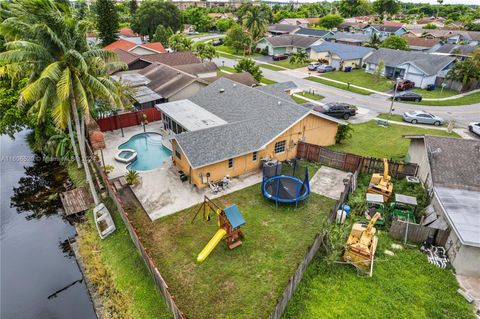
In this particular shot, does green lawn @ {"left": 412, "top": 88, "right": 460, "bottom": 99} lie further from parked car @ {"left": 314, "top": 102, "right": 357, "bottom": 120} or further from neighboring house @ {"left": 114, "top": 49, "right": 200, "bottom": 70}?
neighboring house @ {"left": 114, "top": 49, "right": 200, "bottom": 70}

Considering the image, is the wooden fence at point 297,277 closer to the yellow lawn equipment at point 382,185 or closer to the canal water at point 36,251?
the yellow lawn equipment at point 382,185

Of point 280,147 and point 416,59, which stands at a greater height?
point 416,59

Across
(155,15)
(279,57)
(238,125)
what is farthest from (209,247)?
(155,15)

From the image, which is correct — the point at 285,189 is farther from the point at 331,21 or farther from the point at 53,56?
the point at 331,21

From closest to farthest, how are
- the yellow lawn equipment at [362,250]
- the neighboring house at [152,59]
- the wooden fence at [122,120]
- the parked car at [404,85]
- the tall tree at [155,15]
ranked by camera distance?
the yellow lawn equipment at [362,250]
the wooden fence at [122,120]
the neighboring house at [152,59]
the parked car at [404,85]
the tall tree at [155,15]

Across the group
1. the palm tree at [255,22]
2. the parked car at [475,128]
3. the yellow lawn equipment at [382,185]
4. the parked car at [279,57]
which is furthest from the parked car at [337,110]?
the palm tree at [255,22]

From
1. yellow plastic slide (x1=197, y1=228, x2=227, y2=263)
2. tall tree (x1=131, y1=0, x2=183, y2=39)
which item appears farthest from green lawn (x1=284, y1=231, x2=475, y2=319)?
tall tree (x1=131, y1=0, x2=183, y2=39)
